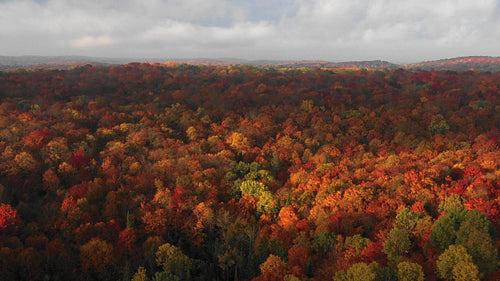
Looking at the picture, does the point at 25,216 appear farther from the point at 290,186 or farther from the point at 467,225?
the point at 467,225

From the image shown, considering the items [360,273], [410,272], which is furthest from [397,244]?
[360,273]

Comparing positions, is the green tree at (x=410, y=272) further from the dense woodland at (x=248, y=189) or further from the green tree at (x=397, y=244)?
the green tree at (x=397, y=244)

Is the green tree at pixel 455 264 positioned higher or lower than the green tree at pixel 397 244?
higher

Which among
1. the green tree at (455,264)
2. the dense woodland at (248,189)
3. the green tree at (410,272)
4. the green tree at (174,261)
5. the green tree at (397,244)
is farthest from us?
the green tree at (174,261)

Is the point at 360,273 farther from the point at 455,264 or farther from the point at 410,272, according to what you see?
the point at 455,264

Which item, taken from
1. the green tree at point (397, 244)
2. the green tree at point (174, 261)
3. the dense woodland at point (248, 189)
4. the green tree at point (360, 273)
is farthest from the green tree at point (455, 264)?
the green tree at point (174, 261)

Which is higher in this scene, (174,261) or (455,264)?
(455,264)

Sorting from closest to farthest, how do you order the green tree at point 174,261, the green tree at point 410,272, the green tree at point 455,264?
→ the green tree at point 455,264 → the green tree at point 410,272 → the green tree at point 174,261

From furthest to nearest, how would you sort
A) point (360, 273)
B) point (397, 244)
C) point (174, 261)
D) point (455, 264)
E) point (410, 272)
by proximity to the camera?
point (174, 261) < point (397, 244) < point (360, 273) < point (455, 264) < point (410, 272)
